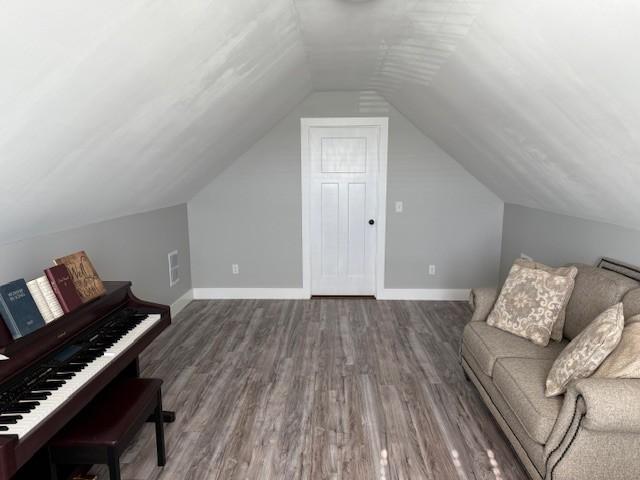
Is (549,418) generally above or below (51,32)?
below

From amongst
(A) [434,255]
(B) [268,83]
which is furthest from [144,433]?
(A) [434,255]

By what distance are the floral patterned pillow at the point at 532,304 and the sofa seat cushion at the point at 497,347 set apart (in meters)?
0.05

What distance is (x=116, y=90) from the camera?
57.8 inches

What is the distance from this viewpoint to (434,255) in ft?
14.3

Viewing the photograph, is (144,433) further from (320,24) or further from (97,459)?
(320,24)

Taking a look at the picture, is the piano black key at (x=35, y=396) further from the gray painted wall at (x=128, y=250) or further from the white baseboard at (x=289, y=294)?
the white baseboard at (x=289, y=294)

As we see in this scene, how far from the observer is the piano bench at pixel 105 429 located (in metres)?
1.46

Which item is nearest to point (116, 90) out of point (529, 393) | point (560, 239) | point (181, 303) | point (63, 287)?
point (63, 287)

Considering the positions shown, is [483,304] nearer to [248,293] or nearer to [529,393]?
[529,393]

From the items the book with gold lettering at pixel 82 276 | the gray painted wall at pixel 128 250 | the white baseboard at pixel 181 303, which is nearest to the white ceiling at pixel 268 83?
the gray painted wall at pixel 128 250

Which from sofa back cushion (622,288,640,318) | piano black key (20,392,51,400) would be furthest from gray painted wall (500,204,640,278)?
piano black key (20,392,51,400)

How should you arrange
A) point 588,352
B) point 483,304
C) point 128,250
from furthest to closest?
point 128,250 < point 483,304 < point 588,352

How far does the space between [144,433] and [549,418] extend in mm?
2009

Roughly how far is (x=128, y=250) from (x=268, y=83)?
165 centimetres
